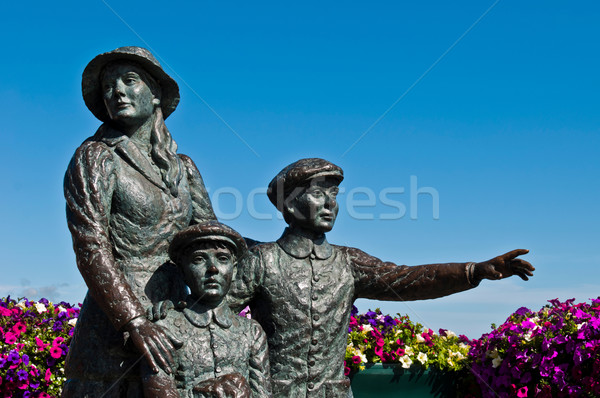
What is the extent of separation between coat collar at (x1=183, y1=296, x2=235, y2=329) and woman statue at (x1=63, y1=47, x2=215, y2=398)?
190 mm

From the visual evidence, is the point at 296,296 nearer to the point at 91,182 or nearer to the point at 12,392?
the point at 91,182

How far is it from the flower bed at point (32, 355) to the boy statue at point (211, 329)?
319 centimetres

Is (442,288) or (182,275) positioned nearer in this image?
(182,275)

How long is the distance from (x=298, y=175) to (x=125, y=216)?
1066mm

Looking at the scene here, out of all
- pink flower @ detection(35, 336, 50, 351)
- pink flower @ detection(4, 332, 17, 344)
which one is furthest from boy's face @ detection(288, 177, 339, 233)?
pink flower @ detection(4, 332, 17, 344)

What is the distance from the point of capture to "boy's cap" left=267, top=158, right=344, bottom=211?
4.47 m

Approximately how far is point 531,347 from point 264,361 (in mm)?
3107

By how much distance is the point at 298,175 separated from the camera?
4.48m

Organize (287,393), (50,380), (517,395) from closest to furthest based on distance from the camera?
(287,393) < (517,395) < (50,380)

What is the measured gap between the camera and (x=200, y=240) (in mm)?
3881

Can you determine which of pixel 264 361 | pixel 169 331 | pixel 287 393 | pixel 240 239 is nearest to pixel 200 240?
pixel 240 239

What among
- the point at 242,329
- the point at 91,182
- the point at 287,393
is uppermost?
the point at 91,182

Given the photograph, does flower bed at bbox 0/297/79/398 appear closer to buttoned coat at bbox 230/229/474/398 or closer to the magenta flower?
the magenta flower

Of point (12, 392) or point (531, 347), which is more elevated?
point (531, 347)
